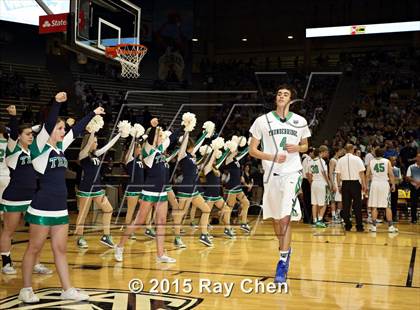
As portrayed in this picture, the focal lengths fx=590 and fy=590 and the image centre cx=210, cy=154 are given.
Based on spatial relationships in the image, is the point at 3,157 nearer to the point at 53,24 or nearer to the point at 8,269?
the point at 8,269

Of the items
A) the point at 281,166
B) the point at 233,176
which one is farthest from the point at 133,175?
the point at 281,166

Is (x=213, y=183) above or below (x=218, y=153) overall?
below

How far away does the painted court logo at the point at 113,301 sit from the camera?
204 inches

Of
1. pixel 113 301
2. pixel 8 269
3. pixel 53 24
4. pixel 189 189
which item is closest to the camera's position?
pixel 113 301

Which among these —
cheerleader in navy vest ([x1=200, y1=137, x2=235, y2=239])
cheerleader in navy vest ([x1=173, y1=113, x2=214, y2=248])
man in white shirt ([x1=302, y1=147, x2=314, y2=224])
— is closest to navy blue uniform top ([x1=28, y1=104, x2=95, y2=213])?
cheerleader in navy vest ([x1=173, y1=113, x2=214, y2=248])

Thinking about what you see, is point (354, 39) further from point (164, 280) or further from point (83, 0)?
point (164, 280)

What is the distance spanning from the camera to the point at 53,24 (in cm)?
1390

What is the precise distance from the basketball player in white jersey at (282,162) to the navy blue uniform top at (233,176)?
523 centimetres

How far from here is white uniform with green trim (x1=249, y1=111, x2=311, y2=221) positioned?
6121 millimetres

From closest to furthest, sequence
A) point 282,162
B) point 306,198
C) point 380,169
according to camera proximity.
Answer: point 282,162
point 380,169
point 306,198

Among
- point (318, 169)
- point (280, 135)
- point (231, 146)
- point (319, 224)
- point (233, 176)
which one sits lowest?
point (319, 224)

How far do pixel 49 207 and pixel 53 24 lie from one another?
9.58 metres

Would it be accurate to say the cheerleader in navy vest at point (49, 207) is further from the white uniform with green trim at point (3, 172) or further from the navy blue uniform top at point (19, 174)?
the white uniform with green trim at point (3, 172)

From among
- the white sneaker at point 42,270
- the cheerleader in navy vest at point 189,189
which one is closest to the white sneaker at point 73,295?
the white sneaker at point 42,270
